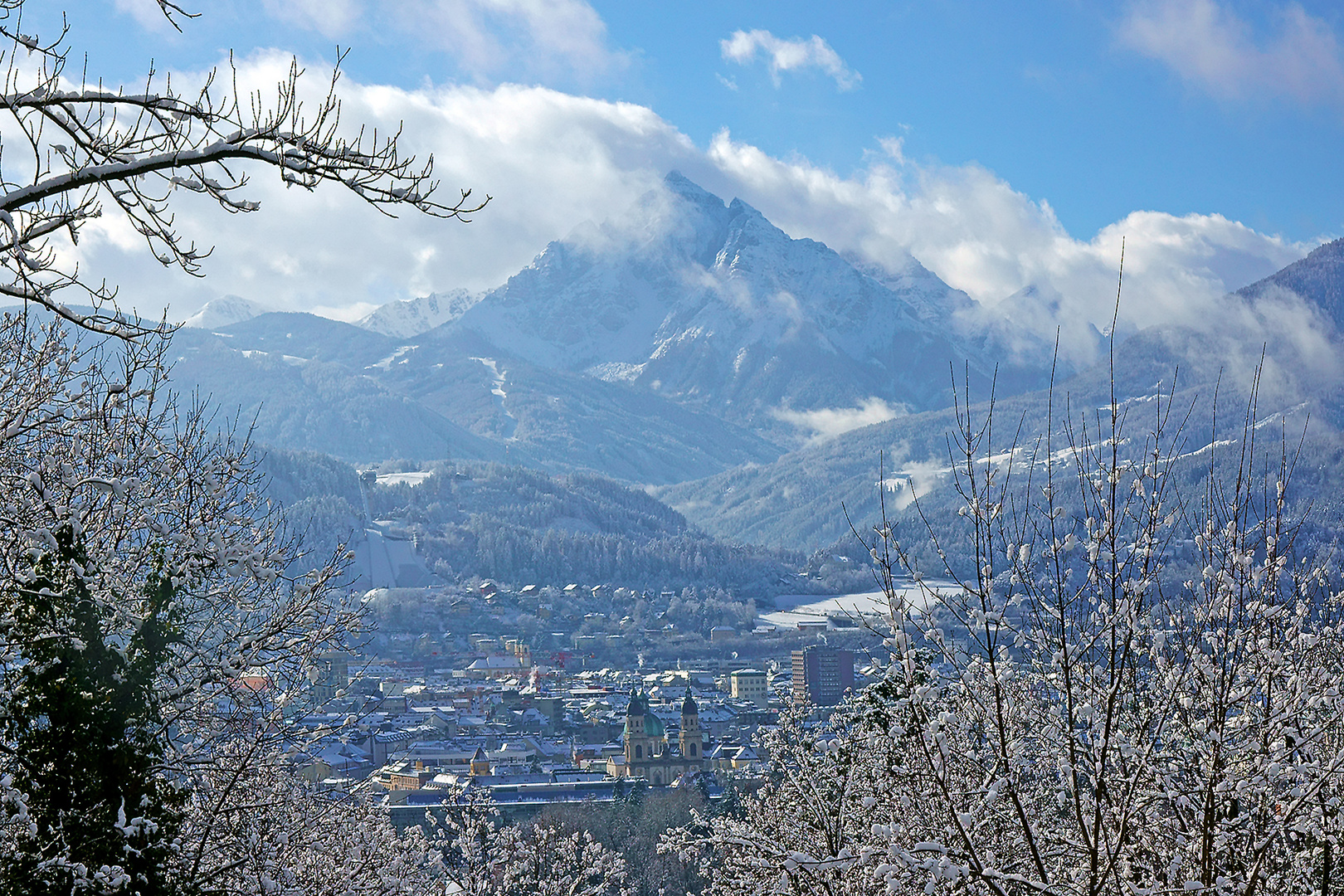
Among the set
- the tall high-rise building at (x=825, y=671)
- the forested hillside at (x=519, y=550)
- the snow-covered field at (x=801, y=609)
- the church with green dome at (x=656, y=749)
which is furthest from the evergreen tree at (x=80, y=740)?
the forested hillside at (x=519, y=550)

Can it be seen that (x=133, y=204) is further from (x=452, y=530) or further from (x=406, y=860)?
(x=452, y=530)

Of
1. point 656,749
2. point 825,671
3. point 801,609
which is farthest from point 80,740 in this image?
point 801,609

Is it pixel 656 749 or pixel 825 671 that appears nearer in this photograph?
pixel 656 749

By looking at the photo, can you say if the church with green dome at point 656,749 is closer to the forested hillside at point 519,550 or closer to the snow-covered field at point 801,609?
the snow-covered field at point 801,609

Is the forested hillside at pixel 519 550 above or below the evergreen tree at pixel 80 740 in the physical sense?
above

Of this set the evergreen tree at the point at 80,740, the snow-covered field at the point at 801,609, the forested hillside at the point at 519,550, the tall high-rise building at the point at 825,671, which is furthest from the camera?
the forested hillside at the point at 519,550

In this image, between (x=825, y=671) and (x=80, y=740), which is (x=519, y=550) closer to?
(x=825, y=671)

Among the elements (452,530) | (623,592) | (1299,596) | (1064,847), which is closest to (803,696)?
(1299,596)

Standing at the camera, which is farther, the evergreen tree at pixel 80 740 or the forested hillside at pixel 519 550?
the forested hillside at pixel 519 550

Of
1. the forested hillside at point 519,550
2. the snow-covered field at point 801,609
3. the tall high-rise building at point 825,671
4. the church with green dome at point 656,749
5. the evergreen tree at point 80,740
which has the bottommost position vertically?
the church with green dome at point 656,749

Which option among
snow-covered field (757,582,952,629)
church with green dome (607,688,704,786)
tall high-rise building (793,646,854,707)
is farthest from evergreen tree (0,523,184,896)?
snow-covered field (757,582,952,629)

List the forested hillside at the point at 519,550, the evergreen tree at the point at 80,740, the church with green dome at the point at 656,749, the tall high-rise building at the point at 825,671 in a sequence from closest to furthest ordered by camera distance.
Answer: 1. the evergreen tree at the point at 80,740
2. the church with green dome at the point at 656,749
3. the tall high-rise building at the point at 825,671
4. the forested hillside at the point at 519,550

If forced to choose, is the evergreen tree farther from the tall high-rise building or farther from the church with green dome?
the tall high-rise building

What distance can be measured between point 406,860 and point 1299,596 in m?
16.6
